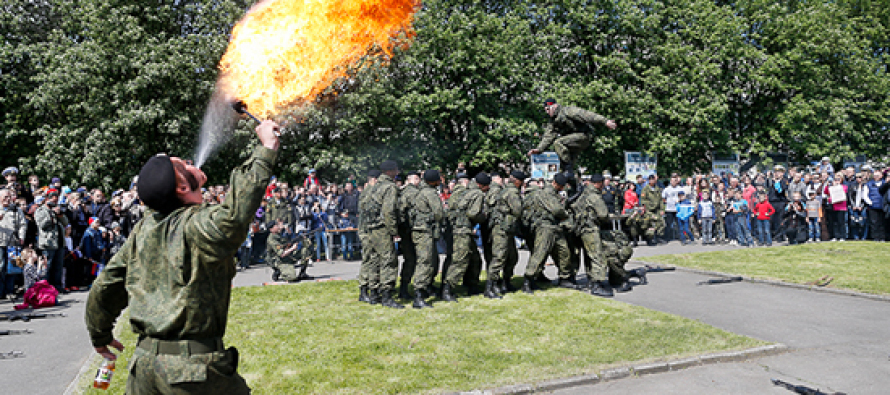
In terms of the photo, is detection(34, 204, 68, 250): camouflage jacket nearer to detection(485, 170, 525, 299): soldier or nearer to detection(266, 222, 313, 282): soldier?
detection(266, 222, 313, 282): soldier

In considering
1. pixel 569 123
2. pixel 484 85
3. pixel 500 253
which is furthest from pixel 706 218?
pixel 484 85

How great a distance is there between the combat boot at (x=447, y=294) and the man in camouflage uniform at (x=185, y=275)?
23.4ft

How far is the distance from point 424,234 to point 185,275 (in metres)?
6.73

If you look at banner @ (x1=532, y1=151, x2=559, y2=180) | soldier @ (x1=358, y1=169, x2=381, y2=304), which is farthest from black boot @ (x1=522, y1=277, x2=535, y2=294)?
banner @ (x1=532, y1=151, x2=559, y2=180)

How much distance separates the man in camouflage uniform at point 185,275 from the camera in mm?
2988

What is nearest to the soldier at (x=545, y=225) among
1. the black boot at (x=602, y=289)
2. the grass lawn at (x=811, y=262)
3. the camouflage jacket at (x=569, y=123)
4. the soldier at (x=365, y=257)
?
the black boot at (x=602, y=289)

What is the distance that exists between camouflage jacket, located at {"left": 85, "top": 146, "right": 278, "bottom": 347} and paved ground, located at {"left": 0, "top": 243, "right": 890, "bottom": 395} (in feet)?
12.4

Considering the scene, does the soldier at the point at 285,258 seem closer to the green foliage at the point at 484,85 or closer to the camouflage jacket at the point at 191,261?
the camouflage jacket at the point at 191,261

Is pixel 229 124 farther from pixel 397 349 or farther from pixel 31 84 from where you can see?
pixel 397 349

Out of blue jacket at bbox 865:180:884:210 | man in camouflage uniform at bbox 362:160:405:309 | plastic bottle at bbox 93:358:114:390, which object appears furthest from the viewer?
blue jacket at bbox 865:180:884:210

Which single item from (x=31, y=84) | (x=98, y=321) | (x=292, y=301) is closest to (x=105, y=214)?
(x=292, y=301)

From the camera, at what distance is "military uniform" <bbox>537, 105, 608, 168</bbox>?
11305mm

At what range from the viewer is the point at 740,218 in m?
18.8

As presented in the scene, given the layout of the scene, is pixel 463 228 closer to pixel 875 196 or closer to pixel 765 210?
pixel 765 210
